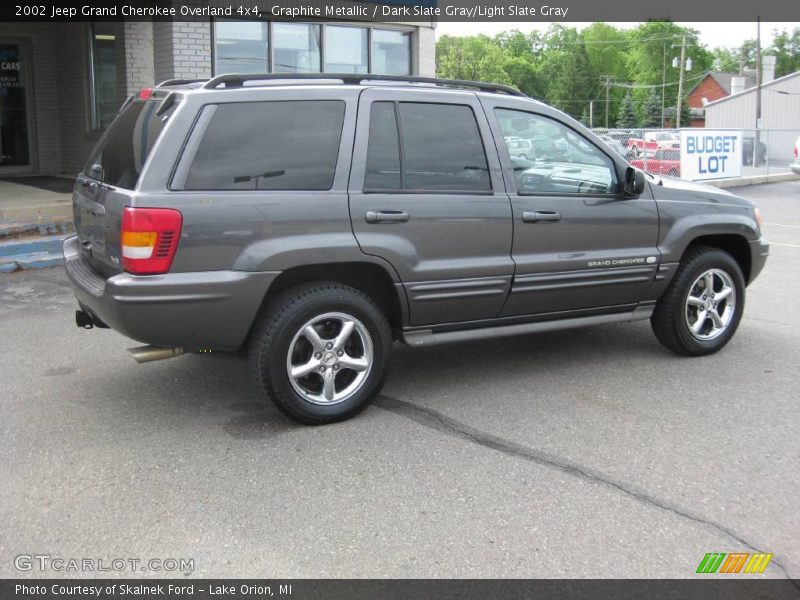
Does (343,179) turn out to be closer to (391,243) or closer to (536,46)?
(391,243)

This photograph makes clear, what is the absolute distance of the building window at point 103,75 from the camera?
1309 cm

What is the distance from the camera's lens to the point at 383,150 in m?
4.77

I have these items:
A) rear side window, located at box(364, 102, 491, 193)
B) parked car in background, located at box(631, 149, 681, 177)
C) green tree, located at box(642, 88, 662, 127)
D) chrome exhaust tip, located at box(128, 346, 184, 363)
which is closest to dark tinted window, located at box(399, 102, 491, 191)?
rear side window, located at box(364, 102, 491, 193)

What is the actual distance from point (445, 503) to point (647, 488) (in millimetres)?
947

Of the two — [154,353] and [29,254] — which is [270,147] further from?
[29,254]

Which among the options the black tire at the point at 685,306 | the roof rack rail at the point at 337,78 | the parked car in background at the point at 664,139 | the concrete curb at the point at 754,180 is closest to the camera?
the roof rack rail at the point at 337,78

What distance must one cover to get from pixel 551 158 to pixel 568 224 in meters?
0.44

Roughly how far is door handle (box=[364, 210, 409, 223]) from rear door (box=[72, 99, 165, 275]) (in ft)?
3.87

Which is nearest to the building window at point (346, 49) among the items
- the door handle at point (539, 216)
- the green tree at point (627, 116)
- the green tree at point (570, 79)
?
the door handle at point (539, 216)

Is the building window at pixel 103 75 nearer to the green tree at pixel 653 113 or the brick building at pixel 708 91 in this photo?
the green tree at pixel 653 113

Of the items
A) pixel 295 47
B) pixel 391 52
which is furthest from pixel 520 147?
pixel 391 52

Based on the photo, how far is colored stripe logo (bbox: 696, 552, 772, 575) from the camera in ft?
10.7

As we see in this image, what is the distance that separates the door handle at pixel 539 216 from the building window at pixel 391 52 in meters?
9.40
